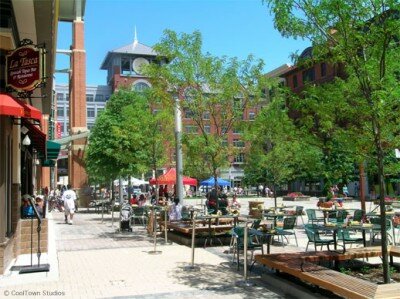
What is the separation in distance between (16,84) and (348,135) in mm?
6176

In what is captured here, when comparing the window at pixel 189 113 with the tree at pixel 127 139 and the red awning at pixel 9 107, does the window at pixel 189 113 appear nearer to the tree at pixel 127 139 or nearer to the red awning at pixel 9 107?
the tree at pixel 127 139

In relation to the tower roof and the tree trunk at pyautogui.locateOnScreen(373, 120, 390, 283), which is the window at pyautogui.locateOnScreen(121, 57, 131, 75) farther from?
the tree trunk at pyautogui.locateOnScreen(373, 120, 390, 283)

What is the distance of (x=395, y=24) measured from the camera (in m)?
6.70

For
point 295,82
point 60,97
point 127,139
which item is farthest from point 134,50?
point 127,139

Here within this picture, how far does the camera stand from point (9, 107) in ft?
25.6

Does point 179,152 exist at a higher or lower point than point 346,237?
higher

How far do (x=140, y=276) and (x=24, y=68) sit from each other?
4608 millimetres

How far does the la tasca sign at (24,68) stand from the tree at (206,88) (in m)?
5.73

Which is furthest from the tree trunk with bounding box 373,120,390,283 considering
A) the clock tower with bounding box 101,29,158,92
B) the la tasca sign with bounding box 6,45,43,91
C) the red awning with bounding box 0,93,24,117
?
the clock tower with bounding box 101,29,158,92

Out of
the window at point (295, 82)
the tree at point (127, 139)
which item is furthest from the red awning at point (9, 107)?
the window at point (295, 82)

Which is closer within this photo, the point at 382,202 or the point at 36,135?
the point at 382,202

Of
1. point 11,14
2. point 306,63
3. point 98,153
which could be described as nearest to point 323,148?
point 306,63

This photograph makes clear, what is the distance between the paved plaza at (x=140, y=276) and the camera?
7.75 metres

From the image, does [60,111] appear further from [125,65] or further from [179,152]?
[179,152]
